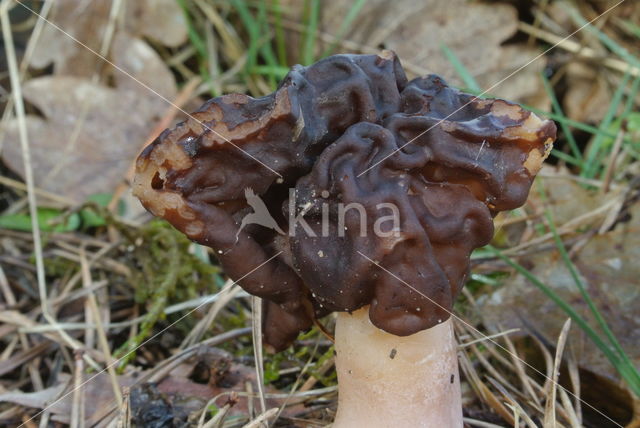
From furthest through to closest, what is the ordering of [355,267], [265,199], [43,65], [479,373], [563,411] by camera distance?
[43,65], [479,373], [563,411], [265,199], [355,267]

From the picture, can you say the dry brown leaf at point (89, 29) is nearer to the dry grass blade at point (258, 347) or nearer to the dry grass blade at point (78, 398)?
the dry grass blade at point (78, 398)

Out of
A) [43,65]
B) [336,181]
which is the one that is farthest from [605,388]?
[43,65]

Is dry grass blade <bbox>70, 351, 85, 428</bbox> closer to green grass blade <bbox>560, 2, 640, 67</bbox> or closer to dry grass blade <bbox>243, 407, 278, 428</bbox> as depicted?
dry grass blade <bbox>243, 407, 278, 428</bbox>

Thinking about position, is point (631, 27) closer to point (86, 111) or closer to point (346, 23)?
point (346, 23)

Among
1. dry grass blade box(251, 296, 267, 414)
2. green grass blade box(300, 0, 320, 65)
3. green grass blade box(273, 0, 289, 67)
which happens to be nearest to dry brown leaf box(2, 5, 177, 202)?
green grass blade box(273, 0, 289, 67)

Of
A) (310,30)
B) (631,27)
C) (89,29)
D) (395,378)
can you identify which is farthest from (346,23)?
(395,378)

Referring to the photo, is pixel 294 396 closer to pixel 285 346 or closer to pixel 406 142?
pixel 285 346
